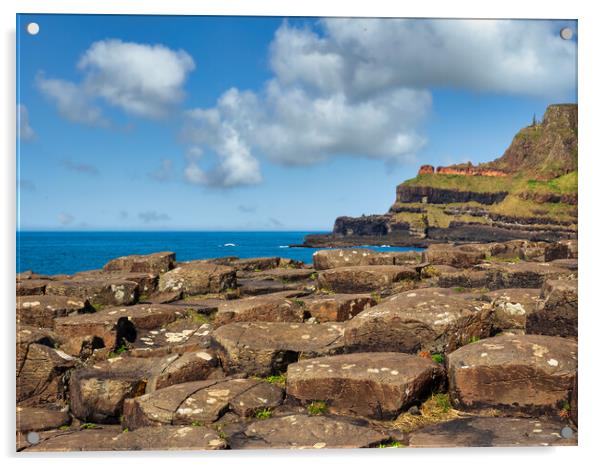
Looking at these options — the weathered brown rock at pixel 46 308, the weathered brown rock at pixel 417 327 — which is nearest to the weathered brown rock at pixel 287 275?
the weathered brown rock at pixel 46 308

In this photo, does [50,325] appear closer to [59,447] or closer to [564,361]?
[59,447]

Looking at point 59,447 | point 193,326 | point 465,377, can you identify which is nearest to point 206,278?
point 193,326

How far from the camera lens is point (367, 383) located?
613cm

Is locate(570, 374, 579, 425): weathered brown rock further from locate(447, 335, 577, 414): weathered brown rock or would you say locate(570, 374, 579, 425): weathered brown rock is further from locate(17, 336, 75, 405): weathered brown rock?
locate(17, 336, 75, 405): weathered brown rock

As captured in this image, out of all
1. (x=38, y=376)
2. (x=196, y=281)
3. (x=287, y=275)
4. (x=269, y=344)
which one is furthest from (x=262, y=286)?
(x=38, y=376)

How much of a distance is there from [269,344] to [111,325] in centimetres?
260

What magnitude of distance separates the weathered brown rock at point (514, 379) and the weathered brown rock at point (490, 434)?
173 millimetres

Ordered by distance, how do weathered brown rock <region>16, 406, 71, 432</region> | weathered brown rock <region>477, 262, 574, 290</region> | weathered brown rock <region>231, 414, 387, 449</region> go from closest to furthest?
1. weathered brown rock <region>231, 414, 387, 449</region>
2. weathered brown rock <region>16, 406, 71, 432</region>
3. weathered brown rock <region>477, 262, 574, 290</region>

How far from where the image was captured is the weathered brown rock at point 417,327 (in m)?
7.16

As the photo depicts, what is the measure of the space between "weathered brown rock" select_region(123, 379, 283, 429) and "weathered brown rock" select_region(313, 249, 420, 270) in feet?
20.1

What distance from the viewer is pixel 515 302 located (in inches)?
339

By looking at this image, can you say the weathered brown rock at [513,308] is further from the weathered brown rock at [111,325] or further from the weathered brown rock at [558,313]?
the weathered brown rock at [111,325]

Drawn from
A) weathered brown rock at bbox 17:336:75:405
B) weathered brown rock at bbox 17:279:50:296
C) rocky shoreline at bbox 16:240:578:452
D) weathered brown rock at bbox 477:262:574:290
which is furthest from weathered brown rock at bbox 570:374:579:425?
weathered brown rock at bbox 17:279:50:296

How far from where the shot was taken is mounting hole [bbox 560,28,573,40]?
7.68 meters
